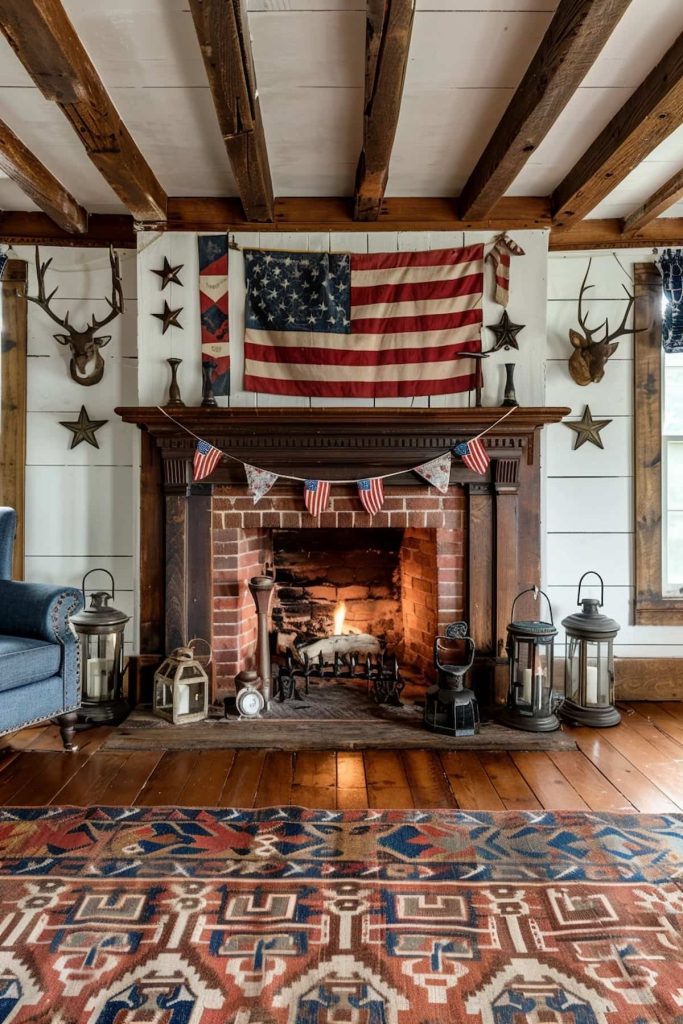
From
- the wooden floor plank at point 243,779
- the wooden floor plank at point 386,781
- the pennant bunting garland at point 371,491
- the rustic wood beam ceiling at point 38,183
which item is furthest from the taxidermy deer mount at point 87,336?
the wooden floor plank at point 386,781

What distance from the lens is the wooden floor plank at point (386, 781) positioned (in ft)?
8.02

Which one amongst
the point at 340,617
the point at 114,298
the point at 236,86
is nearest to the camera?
the point at 236,86

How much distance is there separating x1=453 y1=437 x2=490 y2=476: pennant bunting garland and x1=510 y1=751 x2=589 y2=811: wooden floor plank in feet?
4.37

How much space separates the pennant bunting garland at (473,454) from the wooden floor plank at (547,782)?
1332mm

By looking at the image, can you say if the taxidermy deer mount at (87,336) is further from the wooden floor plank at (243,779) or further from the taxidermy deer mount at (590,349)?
the taxidermy deer mount at (590,349)

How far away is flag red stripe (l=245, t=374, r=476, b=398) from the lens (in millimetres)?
3348

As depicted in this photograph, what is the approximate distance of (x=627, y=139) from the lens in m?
2.54

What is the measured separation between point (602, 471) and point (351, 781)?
2.12 metres

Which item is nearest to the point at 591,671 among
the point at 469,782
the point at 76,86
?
the point at 469,782

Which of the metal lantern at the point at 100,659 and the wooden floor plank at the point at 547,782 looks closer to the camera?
the wooden floor plank at the point at 547,782

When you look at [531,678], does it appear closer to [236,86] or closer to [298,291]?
[298,291]

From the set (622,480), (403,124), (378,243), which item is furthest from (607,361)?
(403,124)

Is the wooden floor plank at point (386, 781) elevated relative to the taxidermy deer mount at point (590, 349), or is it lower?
lower

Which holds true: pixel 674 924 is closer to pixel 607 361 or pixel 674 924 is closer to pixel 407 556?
pixel 407 556
